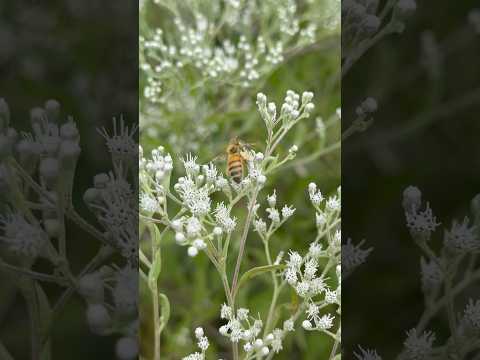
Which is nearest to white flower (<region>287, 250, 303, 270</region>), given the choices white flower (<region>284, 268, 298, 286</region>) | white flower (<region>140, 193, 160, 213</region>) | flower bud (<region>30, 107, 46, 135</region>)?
A: white flower (<region>284, 268, 298, 286</region>)

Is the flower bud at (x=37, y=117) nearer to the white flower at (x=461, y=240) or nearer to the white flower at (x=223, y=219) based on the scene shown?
the white flower at (x=223, y=219)

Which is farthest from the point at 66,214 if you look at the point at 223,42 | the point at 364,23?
the point at 223,42

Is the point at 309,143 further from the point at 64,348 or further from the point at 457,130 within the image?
the point at 64,348

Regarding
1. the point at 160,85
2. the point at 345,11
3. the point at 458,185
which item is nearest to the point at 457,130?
the point at 458,185

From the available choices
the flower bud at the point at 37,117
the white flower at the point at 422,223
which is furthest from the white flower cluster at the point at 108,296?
the white flower at the point at 422,223

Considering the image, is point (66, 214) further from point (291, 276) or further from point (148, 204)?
point (291, 276)

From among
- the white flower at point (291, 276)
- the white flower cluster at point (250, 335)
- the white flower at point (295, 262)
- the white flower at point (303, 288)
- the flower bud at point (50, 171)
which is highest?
the flower bud at point (50, 171)

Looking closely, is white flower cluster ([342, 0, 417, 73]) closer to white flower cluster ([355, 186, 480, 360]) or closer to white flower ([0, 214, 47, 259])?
white flower cluster ([355, 186, 480, 360])
